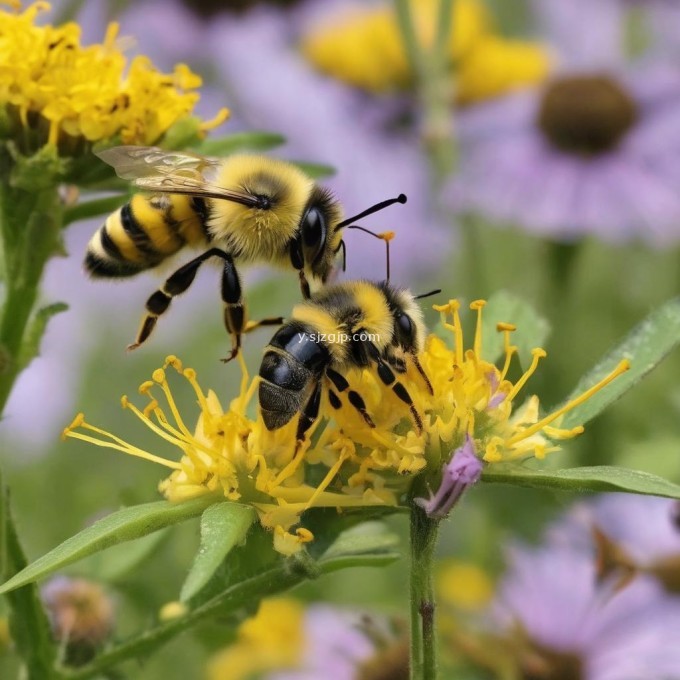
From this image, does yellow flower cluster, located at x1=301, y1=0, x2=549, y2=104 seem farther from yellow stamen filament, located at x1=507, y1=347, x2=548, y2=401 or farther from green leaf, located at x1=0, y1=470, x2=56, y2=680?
green leaf, located at x1=0, y1=470, x2=56, y2=680

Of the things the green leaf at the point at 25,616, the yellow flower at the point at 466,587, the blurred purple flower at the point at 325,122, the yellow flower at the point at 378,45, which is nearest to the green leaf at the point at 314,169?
the green leaf at the point at 25,616

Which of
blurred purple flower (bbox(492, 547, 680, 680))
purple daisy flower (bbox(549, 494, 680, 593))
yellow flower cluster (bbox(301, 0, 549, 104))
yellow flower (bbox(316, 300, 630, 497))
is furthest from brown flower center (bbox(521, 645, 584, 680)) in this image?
yellow flower cluster (bbox(301, 0, 549, 104))

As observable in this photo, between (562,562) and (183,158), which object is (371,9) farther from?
(183,158)

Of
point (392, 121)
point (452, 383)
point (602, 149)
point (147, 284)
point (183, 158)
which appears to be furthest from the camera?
point (147, 284)

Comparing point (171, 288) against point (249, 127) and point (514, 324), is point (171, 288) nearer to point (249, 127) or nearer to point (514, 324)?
point (514, 324)

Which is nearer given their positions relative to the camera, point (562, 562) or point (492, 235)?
point (562, 562)

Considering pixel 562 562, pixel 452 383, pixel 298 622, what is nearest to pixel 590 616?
pixel 562 562

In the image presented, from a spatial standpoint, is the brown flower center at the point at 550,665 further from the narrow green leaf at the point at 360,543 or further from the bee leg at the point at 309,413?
the bee leg at the point at 309,413
